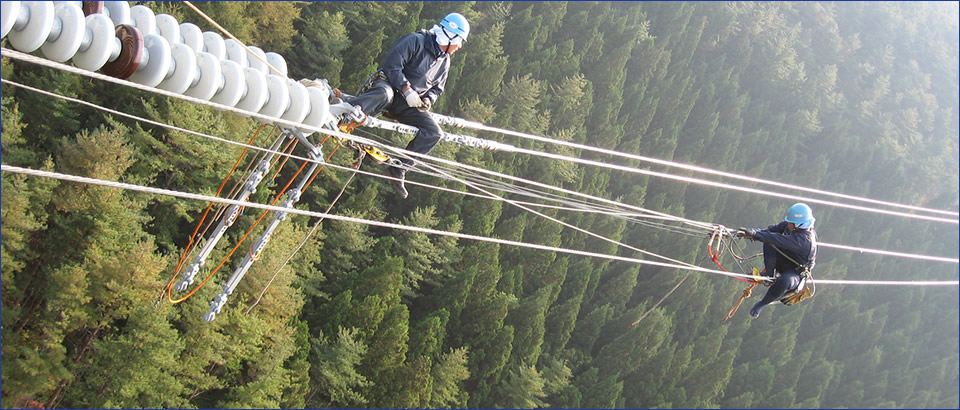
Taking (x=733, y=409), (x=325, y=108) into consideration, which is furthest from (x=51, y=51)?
(x=733, y=409)

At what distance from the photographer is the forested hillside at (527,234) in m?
36.2

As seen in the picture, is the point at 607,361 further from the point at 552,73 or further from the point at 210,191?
the point at 210,191

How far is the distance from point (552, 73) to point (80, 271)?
53.3 metres

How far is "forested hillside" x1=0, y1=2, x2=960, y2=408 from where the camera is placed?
3622 cm

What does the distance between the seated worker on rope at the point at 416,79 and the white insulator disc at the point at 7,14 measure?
5024 mm

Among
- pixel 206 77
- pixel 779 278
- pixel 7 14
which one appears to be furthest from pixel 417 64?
pixel 779 278

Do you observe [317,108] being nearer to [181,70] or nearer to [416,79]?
[416,79]

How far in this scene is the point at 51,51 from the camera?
27.1ft

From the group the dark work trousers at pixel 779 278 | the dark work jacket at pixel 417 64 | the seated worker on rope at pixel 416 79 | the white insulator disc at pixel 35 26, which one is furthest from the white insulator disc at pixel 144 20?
the dark work trousers at pixel 779 278

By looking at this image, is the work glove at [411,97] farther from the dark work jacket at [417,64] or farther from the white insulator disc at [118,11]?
the white insulator disc at [118,11]

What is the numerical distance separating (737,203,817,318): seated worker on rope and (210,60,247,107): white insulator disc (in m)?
7.54

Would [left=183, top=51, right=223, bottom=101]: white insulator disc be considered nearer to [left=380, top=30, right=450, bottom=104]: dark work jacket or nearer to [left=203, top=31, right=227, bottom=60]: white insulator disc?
[left=203, top=31, right=227, bottom=60]: white insulator disc

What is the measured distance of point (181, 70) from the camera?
9.42 metres

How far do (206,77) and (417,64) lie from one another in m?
3.55
